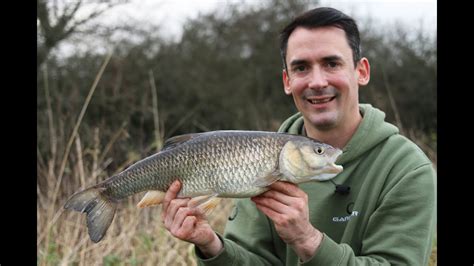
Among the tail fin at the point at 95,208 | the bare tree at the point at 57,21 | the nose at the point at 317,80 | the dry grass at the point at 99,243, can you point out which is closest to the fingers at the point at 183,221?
the tail fin at the point at 95,208

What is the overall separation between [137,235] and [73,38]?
661cm

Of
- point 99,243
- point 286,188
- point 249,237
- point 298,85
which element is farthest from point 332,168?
point 99,243

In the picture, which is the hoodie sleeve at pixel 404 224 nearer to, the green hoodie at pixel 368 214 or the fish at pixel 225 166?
the green hoodie at pixel 368 214

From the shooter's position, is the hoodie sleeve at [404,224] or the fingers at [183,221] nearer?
the fingers at [183,221]

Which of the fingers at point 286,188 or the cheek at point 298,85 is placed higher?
the cheek at point 298,85

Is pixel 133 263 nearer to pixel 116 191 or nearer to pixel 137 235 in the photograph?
pixel 137 235

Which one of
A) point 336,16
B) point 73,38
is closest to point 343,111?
point 336,16

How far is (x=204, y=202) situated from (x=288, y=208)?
253 mm

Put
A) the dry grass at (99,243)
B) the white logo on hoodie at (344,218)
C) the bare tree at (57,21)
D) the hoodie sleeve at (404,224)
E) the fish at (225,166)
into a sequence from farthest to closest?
the bare tree at (57,21), the dry grass at (99,243), the white logo on hoodie at (344,218), the hoodie sleeve at (404,224), the fish at (225,166)

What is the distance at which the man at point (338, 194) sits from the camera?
2045 millimetres

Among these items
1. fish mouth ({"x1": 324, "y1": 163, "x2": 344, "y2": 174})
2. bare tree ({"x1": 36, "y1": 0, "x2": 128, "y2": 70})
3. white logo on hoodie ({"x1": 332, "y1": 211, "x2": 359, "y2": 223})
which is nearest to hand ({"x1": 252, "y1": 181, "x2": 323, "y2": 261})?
fish mouth ({"x1": 324, "y1": 163, "x2": 344, "y2": 174})

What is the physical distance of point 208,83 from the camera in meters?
12.2

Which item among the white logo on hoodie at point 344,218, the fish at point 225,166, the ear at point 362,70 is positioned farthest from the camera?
the ear at point 362,70

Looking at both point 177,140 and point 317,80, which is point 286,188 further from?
point 317,80
